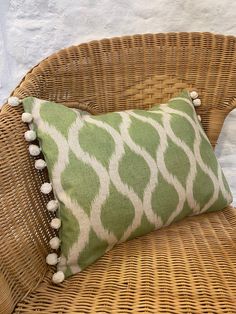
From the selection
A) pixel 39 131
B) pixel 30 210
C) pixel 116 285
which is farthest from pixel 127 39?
pixel 116 285

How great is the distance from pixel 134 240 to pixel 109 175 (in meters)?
0.19

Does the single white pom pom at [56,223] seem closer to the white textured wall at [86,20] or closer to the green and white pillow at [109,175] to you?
the green and white pillow at [109,175]

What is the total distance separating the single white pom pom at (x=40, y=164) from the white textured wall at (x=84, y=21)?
19.8 inches

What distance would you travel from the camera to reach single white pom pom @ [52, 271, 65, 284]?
2.69 feet

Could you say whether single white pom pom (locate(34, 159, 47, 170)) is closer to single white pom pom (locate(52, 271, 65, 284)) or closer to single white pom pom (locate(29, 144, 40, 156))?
single white pom pom (locate(29, 144, 40, 156))

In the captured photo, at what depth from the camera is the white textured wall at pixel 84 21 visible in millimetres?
1188

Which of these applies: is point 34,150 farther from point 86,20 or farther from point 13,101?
point 86,20

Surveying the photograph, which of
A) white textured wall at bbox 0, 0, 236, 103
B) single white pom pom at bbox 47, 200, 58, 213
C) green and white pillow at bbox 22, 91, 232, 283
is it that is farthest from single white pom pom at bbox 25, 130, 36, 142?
white textured wall at bbox 0, 0, 236, 103

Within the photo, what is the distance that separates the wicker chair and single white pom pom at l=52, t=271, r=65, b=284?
1 cm

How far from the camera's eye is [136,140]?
894 mm

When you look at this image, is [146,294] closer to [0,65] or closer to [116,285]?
[116,285]

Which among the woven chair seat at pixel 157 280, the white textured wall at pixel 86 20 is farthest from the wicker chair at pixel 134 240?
the white textured wall at pixel 86 20

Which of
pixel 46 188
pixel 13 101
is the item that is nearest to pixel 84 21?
→ pixel 13 101

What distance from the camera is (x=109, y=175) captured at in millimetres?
834
